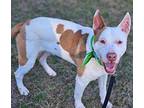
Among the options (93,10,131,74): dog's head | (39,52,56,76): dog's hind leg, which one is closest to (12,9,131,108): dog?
(93,10,131,74): dog's head

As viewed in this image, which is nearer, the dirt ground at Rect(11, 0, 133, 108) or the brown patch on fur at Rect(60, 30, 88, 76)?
the brown patch on fur at Rect(60, 30, 88, 76)

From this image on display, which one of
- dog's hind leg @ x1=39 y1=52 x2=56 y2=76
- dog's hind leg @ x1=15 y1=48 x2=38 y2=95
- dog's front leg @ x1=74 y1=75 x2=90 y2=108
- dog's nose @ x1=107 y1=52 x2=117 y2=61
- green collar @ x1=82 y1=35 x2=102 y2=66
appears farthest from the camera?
dog's hind leg @ x1=39 y1=52 x2=56 y2=76

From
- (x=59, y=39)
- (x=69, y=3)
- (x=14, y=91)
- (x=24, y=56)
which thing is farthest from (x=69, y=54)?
(x=69, y=3)

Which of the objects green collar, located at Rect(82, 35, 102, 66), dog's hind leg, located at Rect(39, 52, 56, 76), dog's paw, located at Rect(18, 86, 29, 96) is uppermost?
green collar, located at Rect(82, 35, 102, 66)

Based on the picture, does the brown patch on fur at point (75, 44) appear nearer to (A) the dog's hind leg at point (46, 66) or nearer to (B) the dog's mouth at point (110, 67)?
(B) the dog's mouth at point (110, 67)

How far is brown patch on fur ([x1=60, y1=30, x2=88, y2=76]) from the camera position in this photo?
2.18 m

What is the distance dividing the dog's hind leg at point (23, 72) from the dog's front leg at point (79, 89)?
0.29 m

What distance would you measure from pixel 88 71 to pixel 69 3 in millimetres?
1378

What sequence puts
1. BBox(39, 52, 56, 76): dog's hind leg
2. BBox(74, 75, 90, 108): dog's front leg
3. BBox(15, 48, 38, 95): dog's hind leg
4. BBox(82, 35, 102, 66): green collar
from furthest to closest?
BBox(39, 52, 56, 76): dog's hind leg
BBox(15, 48, 38, 95): dog's hind leg
BBox(74, 75, 90, 108): dog's front leg
BBox(82, 35, 102, 66): green collar

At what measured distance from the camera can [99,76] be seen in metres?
2.21

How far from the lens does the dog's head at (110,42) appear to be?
1.98 m

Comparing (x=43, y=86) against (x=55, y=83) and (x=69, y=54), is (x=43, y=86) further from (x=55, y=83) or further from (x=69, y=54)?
(x=69, y=54)

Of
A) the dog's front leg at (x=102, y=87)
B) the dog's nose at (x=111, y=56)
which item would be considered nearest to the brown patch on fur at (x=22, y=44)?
the dog's front leg at (x=102, y=87)

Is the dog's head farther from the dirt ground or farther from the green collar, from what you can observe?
the dirt ground
